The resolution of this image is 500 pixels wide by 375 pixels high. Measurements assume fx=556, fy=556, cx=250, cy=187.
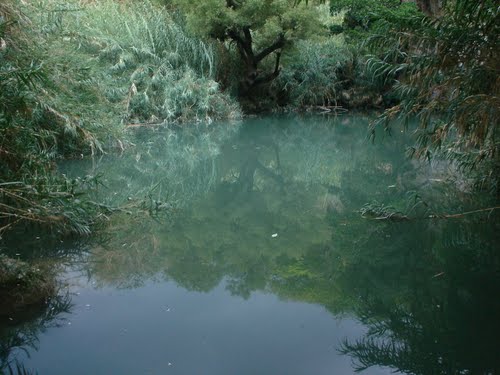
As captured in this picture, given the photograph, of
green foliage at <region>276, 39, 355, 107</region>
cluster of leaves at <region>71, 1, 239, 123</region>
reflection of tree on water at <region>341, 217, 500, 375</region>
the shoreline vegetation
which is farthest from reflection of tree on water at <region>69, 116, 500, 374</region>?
green foliage at <region>276, 39, 355, 107</region>

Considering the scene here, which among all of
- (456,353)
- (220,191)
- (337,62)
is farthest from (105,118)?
(337,62)

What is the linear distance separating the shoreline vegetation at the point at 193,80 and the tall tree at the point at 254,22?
0.04 meters

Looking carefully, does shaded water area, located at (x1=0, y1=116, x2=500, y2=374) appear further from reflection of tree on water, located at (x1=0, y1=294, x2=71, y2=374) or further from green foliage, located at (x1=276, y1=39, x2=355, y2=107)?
green foliage, located at (x1=276, y1=39, x2=355, y2=107)

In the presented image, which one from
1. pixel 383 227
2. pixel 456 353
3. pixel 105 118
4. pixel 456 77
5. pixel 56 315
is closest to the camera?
pixel 456 353

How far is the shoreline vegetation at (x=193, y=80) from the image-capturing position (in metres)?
4.00

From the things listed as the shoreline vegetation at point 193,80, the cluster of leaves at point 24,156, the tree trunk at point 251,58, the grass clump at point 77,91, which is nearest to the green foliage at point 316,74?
the shoreline vegetation at point 193,80

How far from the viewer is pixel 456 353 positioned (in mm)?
3074

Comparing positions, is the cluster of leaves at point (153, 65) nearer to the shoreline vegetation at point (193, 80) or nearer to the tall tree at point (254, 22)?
the shoreline vegetation at point (193, 80)

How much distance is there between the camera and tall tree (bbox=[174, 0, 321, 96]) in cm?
1481

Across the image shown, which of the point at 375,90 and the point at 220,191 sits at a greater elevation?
the point at 220,191

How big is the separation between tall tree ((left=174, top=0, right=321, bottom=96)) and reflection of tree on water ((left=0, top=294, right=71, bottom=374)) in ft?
40.0

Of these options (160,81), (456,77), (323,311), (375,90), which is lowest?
(375,90)

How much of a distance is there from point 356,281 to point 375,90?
14.5m

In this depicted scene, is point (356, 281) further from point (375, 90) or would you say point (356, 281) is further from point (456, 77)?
point (375, 90)
